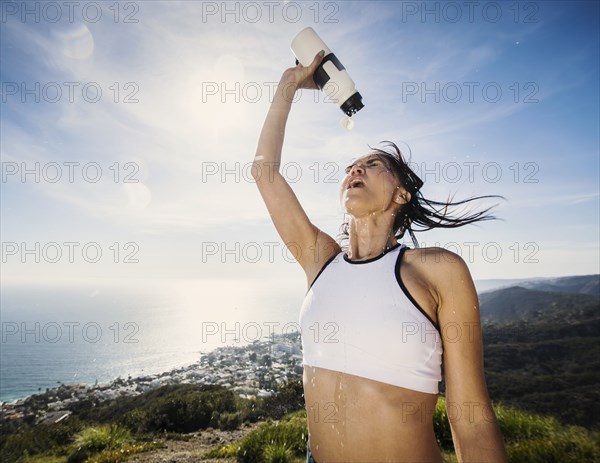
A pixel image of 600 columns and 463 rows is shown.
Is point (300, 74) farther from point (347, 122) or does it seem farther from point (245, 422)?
point (245, 422)

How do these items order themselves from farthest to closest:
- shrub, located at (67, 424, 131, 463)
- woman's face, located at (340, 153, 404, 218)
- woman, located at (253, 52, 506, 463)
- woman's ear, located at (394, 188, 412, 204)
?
shrub, located at (67, 424, 131, 463), woman's ear, located at (394, 188, 412, 204), woman's face, located at (340, 153, 404, 218), woman, located at (253, 52, 506, 463)

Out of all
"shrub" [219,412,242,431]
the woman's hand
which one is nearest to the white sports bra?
the woman's hand

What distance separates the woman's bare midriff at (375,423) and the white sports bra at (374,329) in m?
0.07

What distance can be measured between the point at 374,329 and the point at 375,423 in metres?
0.50

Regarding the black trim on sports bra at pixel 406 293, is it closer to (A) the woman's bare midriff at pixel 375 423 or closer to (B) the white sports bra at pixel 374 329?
(B) the white sports bra at pixel 374 329

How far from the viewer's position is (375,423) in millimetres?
1719

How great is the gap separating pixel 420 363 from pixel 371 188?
4.43ft

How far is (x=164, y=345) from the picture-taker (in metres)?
111

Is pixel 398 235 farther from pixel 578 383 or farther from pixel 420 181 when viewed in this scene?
pixel 578 383

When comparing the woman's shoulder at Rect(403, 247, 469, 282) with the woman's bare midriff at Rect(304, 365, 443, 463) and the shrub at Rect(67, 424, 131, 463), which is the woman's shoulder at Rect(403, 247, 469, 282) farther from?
the shrub at Rect(67, 424, 131, 463)

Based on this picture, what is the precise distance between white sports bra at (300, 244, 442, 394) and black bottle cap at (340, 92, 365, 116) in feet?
4.22

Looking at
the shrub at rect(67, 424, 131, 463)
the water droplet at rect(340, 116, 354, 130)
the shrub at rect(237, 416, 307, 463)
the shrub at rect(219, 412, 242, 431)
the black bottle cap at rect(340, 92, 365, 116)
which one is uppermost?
the black bottle cap at rect(340, 92, 365, 116)

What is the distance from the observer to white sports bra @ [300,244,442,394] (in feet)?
5.66

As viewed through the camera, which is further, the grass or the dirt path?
the dirt path
